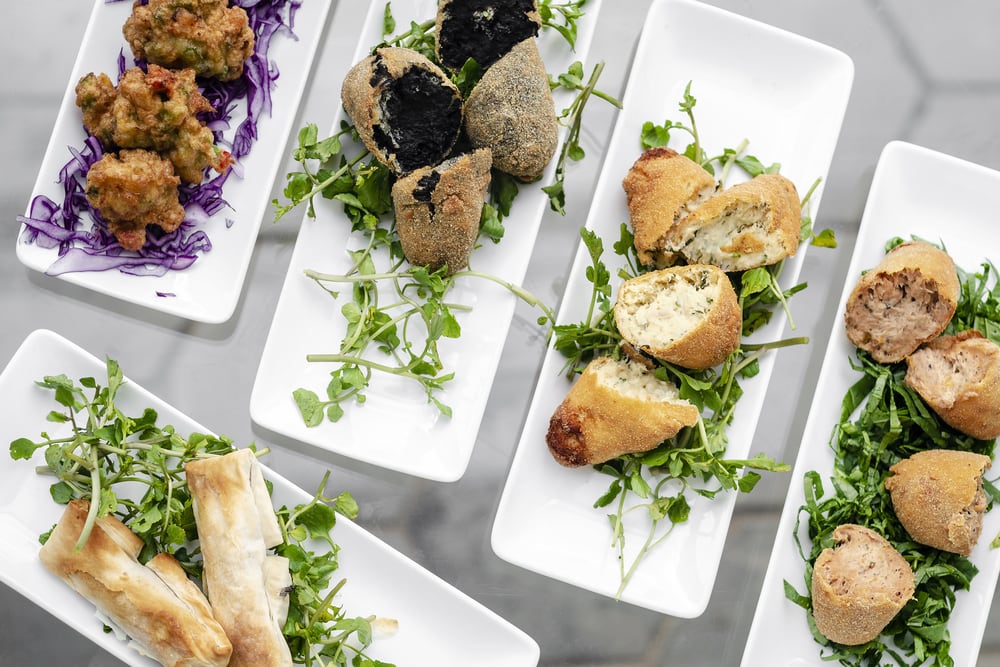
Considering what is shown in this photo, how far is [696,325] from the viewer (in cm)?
187

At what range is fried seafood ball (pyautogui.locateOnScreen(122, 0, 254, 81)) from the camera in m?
1.97

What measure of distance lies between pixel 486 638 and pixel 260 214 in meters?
1.15

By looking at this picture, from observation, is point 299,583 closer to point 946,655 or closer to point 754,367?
point 754,367

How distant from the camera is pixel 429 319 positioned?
1940 millimetres

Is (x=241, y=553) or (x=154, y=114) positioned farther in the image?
(x=154, y=114)

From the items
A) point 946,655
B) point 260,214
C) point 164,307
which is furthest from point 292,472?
point 946,655

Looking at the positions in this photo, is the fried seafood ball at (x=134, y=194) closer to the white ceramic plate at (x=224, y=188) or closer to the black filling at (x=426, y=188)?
the white ceramic plate at (x=224, y=188)

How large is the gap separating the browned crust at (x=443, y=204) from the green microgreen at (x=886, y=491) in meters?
0.99

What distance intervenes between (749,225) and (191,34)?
1372mm

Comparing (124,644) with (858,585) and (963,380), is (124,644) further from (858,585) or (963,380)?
(963,380)

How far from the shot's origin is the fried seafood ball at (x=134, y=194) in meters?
1.96

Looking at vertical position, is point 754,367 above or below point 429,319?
above

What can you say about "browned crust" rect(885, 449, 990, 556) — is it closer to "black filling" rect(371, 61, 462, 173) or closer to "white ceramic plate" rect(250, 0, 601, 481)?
"white ceramic plate" rect(250, 0, 601, 481)

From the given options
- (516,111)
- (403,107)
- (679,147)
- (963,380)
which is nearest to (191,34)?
(403,107)
